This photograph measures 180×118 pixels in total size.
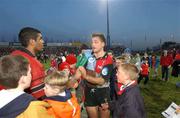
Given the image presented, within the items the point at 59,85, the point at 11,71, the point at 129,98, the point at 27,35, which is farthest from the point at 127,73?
the point at 11,71

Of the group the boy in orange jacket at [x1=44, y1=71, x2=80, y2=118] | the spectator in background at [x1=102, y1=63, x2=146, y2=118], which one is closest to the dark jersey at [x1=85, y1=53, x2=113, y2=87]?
the spectator in background at [x1=102, y1=63, x2=146, y2=118]

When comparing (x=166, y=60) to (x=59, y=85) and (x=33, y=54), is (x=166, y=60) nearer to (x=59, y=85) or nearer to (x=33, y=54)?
(x=33, y=54)

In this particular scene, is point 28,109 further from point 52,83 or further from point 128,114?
point 128,114

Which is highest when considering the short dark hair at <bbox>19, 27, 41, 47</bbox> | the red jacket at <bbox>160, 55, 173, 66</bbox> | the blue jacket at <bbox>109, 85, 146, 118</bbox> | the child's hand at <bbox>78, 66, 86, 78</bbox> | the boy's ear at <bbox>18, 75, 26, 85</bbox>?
the short dark hair at <bbox>19, 27, 41, 47</bbox>

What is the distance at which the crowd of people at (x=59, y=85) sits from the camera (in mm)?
3369

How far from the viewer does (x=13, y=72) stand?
3369mm

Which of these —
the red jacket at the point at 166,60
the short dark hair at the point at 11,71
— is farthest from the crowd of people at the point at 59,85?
the red jacket at the point at 166,60

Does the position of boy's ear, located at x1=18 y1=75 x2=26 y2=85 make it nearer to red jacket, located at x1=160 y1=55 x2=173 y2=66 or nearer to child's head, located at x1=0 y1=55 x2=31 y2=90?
child's head, located at x1=0 y1=55 x2=31 y2=90

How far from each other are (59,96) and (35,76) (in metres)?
0.56

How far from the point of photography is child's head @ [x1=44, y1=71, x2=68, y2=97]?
14.8 feet

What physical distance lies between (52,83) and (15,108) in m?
1.24

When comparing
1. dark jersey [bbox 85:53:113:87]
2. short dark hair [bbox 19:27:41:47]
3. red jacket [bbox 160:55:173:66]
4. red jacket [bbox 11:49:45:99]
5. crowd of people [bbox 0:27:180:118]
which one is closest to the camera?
crowd of people [bbox 0:27:180:118]

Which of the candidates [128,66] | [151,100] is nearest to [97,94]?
[128,66]

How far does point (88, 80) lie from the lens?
6.06 meters
